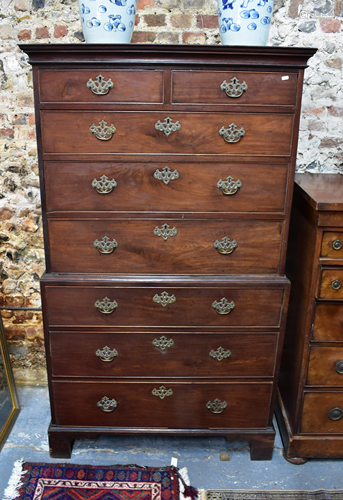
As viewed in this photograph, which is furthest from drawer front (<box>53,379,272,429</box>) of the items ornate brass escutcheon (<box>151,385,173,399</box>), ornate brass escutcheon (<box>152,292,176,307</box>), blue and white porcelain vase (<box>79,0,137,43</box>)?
blue and white porcelain vase (<box>79,0,137,43</box>)

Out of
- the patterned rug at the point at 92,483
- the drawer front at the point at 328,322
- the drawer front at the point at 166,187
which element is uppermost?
the drawer front at the point at 166,187

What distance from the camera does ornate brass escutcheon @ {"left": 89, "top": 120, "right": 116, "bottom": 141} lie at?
172 centimetres

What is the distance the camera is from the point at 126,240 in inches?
73.8

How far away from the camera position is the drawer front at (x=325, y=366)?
6.63ft

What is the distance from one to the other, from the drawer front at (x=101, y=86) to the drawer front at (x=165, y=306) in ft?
2.63

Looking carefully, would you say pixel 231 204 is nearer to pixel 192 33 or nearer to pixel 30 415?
pixel 192 33

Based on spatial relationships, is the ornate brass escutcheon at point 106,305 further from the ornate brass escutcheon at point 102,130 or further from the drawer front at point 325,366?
the drawer front at point 325,366

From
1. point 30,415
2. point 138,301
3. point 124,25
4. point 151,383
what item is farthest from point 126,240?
point 30,415

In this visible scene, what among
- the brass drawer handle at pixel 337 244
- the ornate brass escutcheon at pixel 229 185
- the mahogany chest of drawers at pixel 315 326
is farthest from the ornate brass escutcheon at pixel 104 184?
the brass drawer handle at pixel 337 244

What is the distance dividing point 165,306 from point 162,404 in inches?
21.0

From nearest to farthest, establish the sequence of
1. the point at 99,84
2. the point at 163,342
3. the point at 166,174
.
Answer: the point at 99,84
the point at 166,174
the point at 163,342

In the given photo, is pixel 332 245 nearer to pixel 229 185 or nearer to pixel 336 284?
pixel 336 284

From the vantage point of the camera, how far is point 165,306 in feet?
6.43

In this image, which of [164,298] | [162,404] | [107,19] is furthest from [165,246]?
[107,19]
